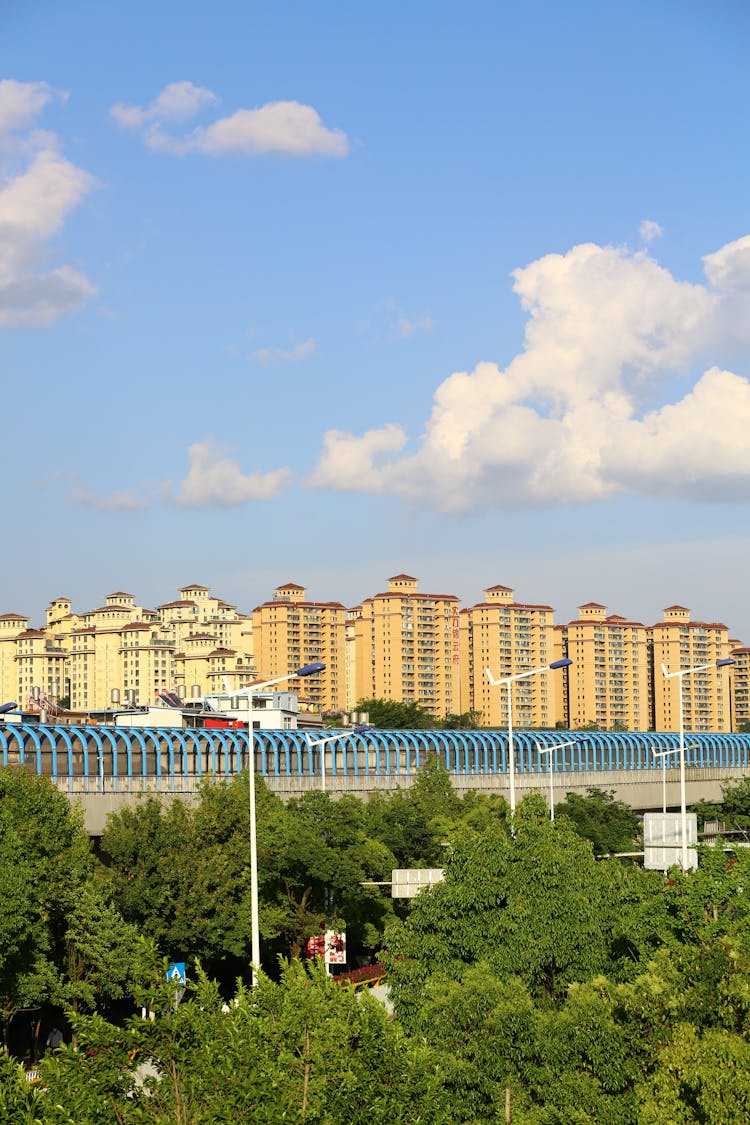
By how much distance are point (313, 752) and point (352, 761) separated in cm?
493

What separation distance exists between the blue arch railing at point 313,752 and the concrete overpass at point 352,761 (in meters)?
0.07

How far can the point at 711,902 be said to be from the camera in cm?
2856

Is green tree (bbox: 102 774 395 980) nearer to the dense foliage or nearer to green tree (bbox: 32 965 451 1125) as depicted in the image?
the dense foliage

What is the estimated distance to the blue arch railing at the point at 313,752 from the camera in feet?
210

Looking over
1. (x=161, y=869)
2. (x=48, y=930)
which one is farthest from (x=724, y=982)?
(x=161, y=869)

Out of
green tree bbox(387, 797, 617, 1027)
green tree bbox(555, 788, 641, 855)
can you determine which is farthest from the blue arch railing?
green tree bbox(387, 797, 617, 1027)

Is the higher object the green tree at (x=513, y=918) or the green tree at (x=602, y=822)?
the green tree at (x=513, y=918)

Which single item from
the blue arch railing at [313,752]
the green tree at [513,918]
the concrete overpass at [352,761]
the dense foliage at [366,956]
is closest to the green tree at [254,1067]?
the dense foliage at [366,956]

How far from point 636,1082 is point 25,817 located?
23.2m

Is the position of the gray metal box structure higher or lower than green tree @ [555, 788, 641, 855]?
higher

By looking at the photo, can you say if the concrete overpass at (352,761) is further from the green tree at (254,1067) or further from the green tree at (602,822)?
the green tree at (254,1067)

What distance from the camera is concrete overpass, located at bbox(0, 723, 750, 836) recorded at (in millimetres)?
63531

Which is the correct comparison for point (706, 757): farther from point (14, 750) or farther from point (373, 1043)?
point (373, 1043)

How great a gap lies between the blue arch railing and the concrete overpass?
67mm
